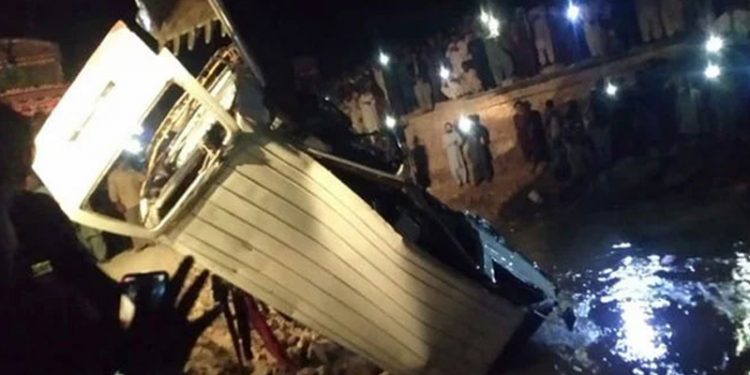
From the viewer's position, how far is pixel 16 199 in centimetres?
304

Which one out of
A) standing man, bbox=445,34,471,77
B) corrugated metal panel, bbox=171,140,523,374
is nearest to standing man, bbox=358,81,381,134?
standing man, bbox=445,34,471,77

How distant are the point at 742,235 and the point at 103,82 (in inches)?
309

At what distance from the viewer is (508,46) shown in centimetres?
1536

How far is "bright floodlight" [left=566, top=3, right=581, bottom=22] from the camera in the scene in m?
14.3

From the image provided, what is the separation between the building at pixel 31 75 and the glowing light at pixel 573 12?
1005 cm

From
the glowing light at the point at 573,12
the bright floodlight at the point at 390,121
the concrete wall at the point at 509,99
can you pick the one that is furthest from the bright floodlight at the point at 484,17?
the bright floodlight at the point at 390,121

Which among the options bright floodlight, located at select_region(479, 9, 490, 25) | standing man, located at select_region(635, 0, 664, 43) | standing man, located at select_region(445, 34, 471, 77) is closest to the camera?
standing man, located at select_region(635, 0, 664, 43)

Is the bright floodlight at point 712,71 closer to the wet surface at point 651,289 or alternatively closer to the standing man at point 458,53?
the wet surface at point 651,289

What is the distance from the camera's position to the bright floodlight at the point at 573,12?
47.0ft

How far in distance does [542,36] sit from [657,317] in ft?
28.3

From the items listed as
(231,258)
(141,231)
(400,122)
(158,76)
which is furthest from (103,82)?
(400,122)

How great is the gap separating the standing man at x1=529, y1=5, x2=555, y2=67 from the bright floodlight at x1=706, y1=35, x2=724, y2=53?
2925 mm

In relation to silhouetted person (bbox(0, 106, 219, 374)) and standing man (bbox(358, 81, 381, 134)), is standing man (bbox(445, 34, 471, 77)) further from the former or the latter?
silhouetted person (bbox(0, 106, 219, 374))

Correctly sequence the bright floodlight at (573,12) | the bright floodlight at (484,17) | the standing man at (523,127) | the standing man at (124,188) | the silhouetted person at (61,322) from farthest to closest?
the bright floodlight at (484,17)
the standing man at (523,127)
the bright floodlight at (573,12)
the standing man at (124,188)
the silhouetted person at (61,322)
